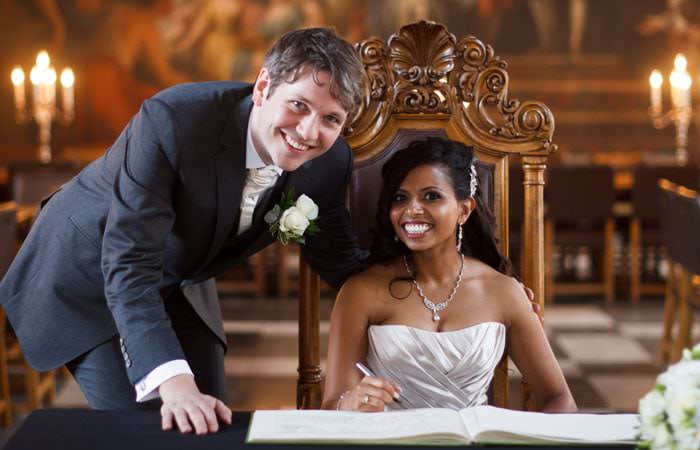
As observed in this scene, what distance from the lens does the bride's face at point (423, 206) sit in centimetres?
256

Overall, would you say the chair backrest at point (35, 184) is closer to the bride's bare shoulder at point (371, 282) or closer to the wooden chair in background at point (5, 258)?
the wooden chair in background at point (5, 258)

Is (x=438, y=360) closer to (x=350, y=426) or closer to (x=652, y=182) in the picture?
(x=350, y=426)

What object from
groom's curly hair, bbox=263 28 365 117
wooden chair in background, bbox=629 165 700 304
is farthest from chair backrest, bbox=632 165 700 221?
groom's curly hair, bbox=263 28 365 117

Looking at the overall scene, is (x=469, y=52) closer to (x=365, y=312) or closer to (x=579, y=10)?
(x=365, y=312)

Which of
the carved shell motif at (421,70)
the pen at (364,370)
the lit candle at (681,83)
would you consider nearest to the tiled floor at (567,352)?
the lit candle at (681,83)

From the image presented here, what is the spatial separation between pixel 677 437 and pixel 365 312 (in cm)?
124

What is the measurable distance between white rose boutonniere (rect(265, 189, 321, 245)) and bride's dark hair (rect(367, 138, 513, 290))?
0.77 feet

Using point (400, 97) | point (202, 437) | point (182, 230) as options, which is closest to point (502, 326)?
point (400, 97)

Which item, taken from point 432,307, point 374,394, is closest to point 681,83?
point 432,307

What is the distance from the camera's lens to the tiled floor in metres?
5.05

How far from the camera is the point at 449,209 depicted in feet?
8.48

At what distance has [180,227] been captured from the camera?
2396 mm

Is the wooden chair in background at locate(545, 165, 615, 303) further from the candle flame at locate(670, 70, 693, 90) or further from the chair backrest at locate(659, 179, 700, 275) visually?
the chair backrest at locate(659, 179, 700, 275)

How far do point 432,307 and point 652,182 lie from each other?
16.2 feet
